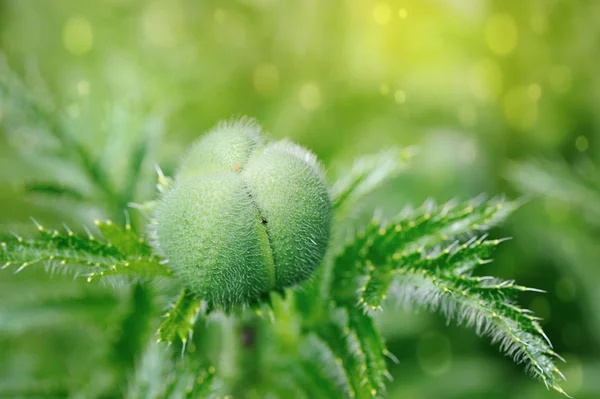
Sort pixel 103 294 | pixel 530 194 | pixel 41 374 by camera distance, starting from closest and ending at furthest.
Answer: pixel 103 294, pixel 41 374, pixel 530 194

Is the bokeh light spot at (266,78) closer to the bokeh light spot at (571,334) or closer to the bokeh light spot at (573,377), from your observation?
the bokeh light spot at (571,334)

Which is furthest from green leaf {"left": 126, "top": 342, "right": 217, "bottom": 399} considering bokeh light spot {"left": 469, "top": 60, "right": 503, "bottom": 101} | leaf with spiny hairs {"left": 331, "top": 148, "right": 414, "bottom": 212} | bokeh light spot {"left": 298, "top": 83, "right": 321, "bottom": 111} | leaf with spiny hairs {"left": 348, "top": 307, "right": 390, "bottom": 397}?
bokeh light spot {"left": 469, "top": 60, "right": 503, "bottom": 101}

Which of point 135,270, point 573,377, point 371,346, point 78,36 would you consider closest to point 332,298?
point 371,346

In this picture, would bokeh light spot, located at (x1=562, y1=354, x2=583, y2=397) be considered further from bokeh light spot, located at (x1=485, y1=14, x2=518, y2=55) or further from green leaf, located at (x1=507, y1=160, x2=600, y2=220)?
bokeh light spot, located at (x1=485, y1=14, x2=518, y2=55)

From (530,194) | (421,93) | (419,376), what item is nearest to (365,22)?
(421,93)

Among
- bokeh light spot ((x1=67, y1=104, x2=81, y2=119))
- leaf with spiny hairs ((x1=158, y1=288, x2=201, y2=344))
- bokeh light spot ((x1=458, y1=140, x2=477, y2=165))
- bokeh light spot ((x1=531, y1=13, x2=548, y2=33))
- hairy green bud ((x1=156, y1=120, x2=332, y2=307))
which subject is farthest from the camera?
bokeh light spot ((x1=531, y1=13, x2=548, y2=33))

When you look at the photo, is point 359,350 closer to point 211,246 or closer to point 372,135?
point 211,246
